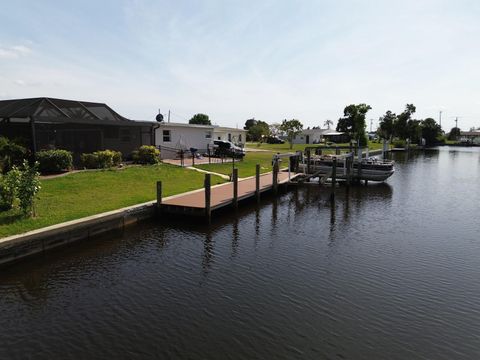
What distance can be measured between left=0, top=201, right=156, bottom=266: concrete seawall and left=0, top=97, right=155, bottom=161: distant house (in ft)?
31.2

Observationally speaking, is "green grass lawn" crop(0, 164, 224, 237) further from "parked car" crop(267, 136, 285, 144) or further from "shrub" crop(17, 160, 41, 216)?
"parked car" crop(267, 136, 285, 144)

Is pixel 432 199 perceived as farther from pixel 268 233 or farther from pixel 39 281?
pixel 39 281

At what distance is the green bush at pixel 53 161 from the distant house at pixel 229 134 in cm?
1949

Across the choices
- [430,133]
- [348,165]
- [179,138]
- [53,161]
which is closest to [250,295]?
[53,161]

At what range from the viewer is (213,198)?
17688mm

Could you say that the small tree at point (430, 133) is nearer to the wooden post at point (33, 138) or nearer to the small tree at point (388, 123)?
the small tree at point (388, 123)

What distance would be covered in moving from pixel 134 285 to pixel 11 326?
2.77 metres

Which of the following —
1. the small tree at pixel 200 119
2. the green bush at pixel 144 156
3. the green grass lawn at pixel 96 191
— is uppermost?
the small tree at pixel 200 119

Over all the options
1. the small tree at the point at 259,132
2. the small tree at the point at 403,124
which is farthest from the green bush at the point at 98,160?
the small tree at the point at 403,124

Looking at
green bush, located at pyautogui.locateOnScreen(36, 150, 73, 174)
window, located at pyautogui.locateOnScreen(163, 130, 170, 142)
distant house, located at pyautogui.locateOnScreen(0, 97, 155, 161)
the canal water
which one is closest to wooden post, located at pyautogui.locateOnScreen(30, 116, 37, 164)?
distant house, located at pyautogui.locateOnScreen(0, 97, 155, 161)

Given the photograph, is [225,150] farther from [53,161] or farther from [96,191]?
[96,191]

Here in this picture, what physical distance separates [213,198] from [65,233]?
7.27 meters

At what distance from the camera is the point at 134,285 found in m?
9.56

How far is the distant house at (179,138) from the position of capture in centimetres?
3181
